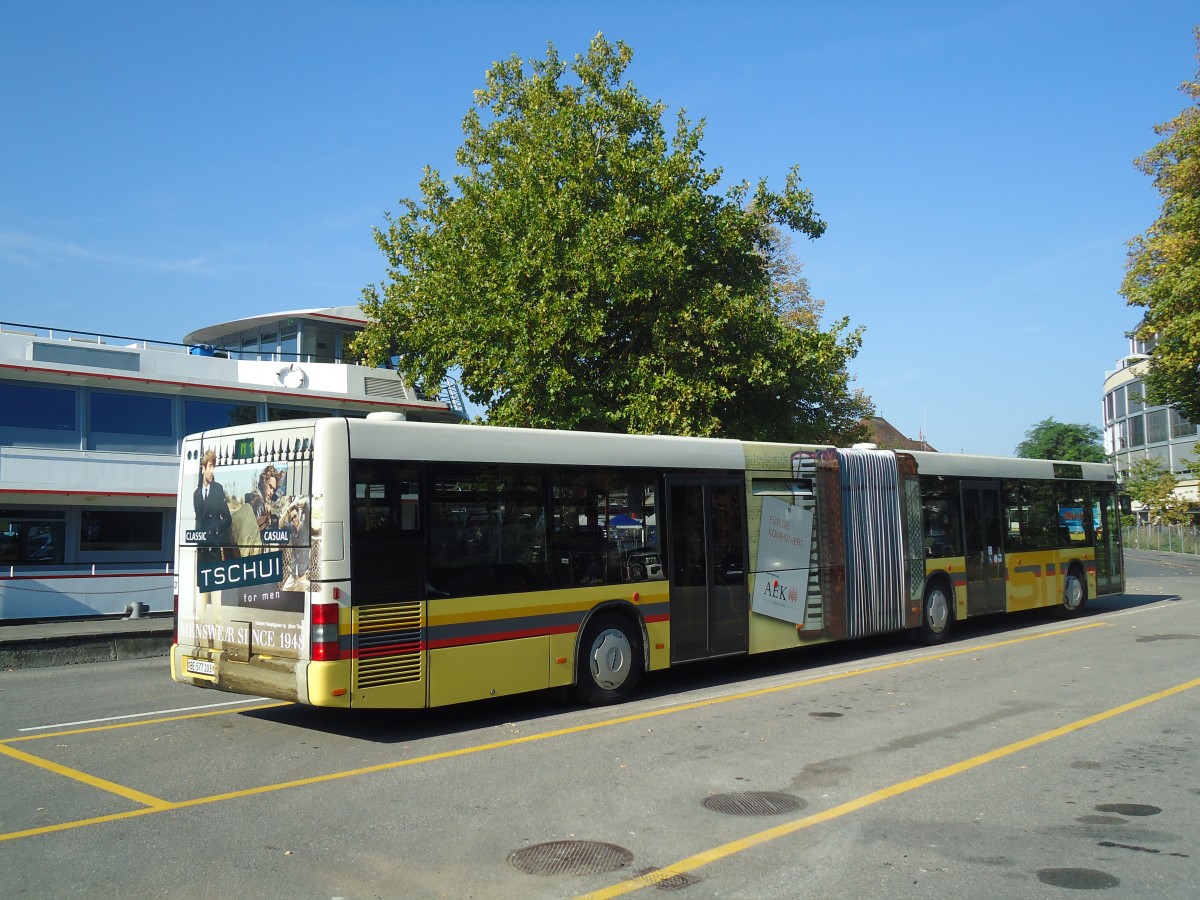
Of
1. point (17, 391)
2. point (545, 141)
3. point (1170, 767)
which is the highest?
point (545, 141)

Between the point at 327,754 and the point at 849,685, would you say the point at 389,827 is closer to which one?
the point at 327,754

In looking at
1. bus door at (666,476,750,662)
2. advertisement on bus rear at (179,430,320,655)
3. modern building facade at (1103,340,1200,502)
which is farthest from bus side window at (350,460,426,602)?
modern building facade at (1103,340,1200,502)

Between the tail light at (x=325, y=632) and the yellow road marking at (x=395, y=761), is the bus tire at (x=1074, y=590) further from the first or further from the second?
the tail light at (x=325, y=632)

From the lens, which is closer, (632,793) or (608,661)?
(632,793)

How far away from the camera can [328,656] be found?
8625mm

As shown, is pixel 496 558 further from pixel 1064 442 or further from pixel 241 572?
pixel 1064 442

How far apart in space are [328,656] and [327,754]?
0.85 metres

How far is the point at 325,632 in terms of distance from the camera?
28.3 feet

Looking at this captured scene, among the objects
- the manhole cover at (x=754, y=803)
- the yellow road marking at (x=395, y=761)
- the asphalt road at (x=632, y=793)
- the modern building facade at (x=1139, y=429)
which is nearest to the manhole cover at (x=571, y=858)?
the asphalt road at (x=632, y=793)

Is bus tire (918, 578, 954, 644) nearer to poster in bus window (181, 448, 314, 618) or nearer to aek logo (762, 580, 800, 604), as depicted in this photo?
aek logo (762, 580, 800, 604)

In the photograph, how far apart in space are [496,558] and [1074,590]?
1518cm

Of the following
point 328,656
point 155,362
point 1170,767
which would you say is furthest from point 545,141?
point 1170,767

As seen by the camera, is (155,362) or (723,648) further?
(155,362)

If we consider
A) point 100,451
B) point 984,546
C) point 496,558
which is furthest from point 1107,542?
point 100,451
